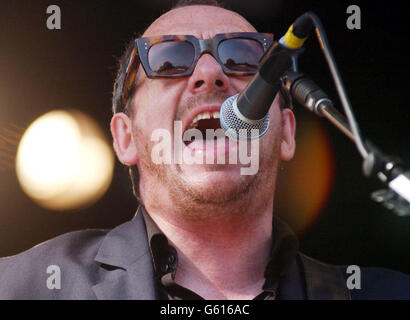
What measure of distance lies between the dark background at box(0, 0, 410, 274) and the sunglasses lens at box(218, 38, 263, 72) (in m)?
0.48

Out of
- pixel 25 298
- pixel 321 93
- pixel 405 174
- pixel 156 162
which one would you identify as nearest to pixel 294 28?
pixel 321 93

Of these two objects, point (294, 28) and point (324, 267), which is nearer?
point (294, 28)

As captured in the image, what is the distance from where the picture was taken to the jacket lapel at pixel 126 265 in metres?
1.84

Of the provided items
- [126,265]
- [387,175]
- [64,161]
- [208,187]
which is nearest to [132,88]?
[64,161]

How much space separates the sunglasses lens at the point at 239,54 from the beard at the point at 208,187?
0.55ft

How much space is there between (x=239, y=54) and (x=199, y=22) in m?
0.27

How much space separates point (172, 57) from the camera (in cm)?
206

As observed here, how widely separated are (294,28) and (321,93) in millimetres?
155

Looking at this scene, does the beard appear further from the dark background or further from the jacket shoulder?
the dark background

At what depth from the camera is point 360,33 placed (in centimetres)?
248

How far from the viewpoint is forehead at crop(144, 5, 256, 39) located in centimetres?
216

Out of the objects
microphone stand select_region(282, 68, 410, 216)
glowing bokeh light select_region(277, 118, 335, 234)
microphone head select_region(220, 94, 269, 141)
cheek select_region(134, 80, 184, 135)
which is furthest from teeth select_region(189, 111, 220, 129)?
microphone stand select_region(282, 68, 410, 216)
